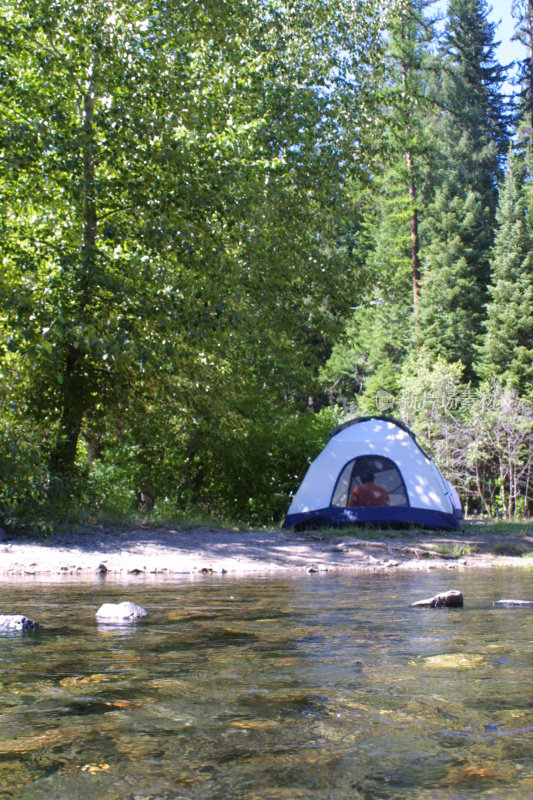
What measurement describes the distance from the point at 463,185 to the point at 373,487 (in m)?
28.2

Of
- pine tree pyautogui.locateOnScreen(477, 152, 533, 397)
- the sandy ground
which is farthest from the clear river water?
pine tree pyautogui.locateOnScreen(477, 152, 533, 397)

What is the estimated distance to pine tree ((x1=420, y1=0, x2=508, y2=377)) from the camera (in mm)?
37344

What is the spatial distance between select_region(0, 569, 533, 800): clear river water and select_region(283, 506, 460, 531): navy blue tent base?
28.1ft

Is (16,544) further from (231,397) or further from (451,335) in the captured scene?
(451,335)

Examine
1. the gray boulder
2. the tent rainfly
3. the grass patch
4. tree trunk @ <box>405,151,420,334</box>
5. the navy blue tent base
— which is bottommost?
the gray boulder

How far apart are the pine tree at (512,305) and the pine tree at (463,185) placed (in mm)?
2079

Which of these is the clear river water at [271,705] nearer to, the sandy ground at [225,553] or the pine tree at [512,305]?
the sandy ground at [225,553]

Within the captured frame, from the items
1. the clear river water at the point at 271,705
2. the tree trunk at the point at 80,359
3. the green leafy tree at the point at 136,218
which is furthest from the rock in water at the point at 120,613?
the tree trunk at the point at 80,359

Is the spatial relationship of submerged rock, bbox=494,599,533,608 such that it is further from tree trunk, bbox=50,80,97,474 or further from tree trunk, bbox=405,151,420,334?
tree trunk, bbox=405,151,420,334

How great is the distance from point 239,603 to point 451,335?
30.6 metres

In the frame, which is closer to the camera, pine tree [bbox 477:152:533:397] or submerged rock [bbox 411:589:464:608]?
submerged rock [bbox 411:589:464:608]

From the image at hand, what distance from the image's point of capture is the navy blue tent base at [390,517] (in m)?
15.4

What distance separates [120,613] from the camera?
6.41 meters

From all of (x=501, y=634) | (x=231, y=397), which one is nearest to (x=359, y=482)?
(x=231, y=397)
